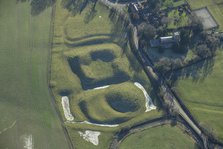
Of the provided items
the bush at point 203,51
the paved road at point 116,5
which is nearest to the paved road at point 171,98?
the bush at point 203,51

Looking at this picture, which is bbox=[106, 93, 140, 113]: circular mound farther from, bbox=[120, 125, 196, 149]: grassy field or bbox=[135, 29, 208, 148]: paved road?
bbox=[135, 29, 208, 148]: paved road

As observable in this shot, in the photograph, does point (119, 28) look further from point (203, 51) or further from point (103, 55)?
point (203, 51)

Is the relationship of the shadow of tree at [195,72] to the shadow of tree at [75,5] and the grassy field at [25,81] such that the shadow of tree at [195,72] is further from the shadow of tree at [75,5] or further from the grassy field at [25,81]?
the shadow of tree at [75,5]

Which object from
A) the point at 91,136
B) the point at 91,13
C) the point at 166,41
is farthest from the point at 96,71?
the point at 166,41

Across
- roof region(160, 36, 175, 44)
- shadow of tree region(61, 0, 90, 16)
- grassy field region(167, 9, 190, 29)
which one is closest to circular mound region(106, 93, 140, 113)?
roof region(160, 36, 175, 44)

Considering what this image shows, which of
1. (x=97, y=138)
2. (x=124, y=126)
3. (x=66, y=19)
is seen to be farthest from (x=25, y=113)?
(x=66, y=19)

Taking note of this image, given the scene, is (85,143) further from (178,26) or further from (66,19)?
(178,26)

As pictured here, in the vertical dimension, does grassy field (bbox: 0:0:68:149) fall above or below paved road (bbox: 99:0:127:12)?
below
